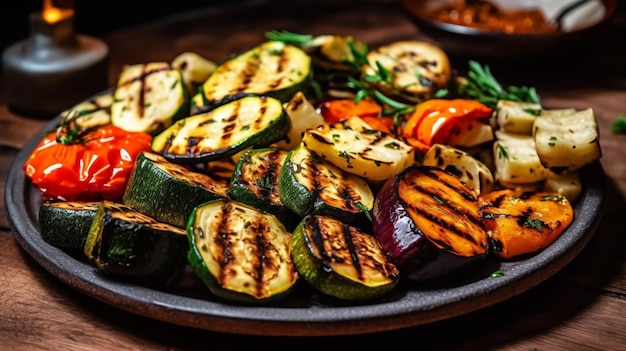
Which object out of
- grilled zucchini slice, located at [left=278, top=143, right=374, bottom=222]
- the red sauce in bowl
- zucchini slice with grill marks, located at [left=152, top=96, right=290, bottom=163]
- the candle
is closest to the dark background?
the candle

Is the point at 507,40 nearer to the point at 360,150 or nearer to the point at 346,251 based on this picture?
the point at 360,150

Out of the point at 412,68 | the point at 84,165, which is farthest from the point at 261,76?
the point at 84,165

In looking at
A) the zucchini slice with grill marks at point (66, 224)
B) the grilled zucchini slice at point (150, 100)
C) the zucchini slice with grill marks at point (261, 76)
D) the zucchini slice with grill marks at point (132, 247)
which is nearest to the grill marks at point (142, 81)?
the grilled zucchini slice at point (150, 100)

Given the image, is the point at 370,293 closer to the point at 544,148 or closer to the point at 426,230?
the point at 426,230

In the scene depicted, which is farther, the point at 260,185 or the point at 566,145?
the point at 566,145

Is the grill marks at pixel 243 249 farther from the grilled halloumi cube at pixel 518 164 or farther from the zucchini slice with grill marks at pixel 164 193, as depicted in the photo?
the grilled halloumi cube at pixel 518 164

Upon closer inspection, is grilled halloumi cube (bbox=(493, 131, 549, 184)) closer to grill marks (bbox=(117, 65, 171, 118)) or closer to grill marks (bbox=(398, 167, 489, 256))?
grill marks (bbox=(398, 167, 489, 256))

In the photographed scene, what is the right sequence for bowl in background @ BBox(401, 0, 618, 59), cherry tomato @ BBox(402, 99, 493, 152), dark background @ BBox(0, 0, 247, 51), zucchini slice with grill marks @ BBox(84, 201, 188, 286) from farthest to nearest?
dark background @ BBox(0, 0, 247, 51) → bowl in background @ BBox(401, 0, 618, 59) → cherry tomato @ BBox(402, 99, 493, 152) → zucchini slice with grill marks @ BBox(84, 201, 188, 286)
